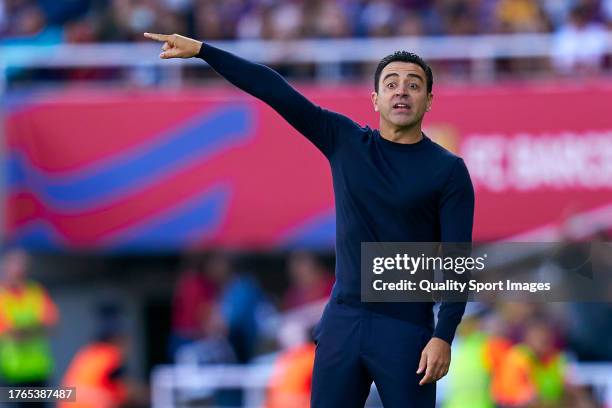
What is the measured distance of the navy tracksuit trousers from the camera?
5176mm

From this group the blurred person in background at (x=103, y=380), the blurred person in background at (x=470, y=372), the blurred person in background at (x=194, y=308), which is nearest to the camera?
the blurred person in background at (x=103, y=380)

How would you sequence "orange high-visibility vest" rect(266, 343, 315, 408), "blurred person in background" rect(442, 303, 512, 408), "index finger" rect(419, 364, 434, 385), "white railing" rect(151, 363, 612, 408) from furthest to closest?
"white railing" rect(151, 363, 612, 408)
"orange high-visibility vest" rect(266, 343, 315, 408)
"blurred person in background" rect(442, 303, 512, 408)
"index finger" rect(419, 364, 434, 385)

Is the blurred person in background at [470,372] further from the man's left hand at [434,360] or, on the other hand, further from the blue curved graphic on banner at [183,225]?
the man's left hand at [434,360]

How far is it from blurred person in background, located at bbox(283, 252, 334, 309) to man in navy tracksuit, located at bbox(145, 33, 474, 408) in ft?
22.2

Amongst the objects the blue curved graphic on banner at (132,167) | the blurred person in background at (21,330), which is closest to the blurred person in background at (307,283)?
the blue curved graphic on banner at (132,167)

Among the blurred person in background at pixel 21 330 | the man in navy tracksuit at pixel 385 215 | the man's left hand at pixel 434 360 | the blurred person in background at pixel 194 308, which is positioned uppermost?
the blurred person in background at pixel 194 308

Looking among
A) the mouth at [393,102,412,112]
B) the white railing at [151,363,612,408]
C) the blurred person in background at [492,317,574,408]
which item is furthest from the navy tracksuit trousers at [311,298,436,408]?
the white railing at [151,363,612,408]

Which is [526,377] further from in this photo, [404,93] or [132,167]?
[404,93]

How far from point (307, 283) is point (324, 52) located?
2.22 m

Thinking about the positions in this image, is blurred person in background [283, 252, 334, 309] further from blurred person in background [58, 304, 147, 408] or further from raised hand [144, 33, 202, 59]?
raised hand [144, 33, 202, 59]

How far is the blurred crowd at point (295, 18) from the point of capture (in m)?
13.3

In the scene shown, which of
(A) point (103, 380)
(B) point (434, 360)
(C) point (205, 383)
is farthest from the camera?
(C) point (205, 383)

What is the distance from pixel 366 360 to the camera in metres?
5.22

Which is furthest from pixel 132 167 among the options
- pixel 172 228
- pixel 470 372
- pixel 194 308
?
pixel 470 372
